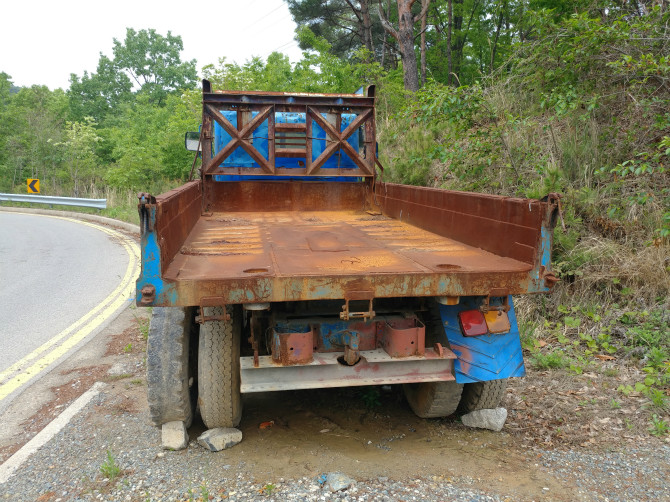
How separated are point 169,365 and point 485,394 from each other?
2151 mm

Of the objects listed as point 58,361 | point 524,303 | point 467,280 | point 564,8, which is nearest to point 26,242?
point 58,361

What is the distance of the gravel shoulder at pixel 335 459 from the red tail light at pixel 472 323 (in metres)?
0.78

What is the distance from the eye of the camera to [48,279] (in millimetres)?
8344

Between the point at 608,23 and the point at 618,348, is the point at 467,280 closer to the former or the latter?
the point at 618,348

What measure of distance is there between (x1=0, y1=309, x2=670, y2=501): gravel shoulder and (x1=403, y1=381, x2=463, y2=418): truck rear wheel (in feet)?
0.40

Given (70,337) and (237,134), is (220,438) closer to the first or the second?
(70,337)

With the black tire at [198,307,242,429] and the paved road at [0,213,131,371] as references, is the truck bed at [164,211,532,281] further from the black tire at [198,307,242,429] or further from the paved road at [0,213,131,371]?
the paved road at [0,213,131,371]

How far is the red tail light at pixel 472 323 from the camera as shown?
3.16 meters

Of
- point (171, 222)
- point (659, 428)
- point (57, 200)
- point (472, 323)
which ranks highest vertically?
point (171, 222)

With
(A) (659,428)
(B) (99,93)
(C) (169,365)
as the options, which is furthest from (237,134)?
(B) (99,93)

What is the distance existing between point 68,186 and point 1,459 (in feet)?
83.1

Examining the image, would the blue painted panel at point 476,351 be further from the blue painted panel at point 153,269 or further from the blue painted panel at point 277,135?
the blue painted panel at point 277,135

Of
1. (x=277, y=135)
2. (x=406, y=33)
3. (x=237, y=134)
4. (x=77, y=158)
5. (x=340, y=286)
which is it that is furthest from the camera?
(x=77, y=158)

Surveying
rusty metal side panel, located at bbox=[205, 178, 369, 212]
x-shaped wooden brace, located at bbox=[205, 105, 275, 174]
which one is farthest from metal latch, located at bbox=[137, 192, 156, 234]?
rusty metal side panel, located at bbox=[205, 178, 369, 212]
